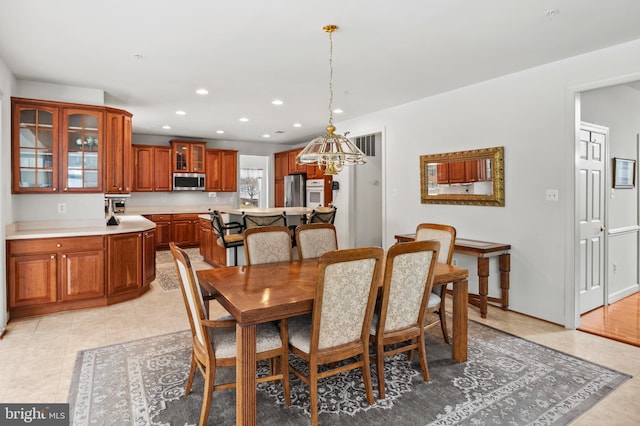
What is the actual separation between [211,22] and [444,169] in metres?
3.10

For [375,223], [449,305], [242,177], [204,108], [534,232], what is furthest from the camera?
[242,177]

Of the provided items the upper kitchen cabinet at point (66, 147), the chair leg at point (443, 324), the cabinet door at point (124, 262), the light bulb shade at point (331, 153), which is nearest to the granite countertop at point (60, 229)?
the cabinet door at point (124, 262)

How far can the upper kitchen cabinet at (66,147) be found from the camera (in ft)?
12.9

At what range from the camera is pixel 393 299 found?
7.29 feet

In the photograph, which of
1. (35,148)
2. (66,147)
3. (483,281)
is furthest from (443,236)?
(35,148)

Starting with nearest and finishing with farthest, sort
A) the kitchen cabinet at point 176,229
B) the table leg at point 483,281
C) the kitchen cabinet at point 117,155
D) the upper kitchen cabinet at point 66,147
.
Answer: the table leg at point 483,281
the upper kitchen cabinet at point 66,147
the kitchen cabinet at point 117,155
the kitchen cabinet at point 176,229

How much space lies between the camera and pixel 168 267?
612cm

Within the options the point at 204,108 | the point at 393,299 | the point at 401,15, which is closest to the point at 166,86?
the point at 204,108

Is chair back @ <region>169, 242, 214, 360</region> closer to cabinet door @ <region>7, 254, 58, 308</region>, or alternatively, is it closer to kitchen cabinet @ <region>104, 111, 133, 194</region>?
cabinet door @ <region>7, 254, 58, 308</region>

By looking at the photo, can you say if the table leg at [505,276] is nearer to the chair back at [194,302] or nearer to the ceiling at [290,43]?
the ceiling at [290,43]

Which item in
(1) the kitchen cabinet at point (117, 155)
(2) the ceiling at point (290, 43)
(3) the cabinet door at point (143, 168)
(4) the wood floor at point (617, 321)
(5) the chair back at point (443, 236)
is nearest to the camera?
(2) the ceiling at point (290, 43)

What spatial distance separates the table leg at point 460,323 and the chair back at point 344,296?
0.96m

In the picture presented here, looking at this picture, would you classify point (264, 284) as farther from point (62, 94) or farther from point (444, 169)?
point (62, 94)

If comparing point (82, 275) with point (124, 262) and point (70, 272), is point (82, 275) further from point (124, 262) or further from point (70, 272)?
point (124, 262)
